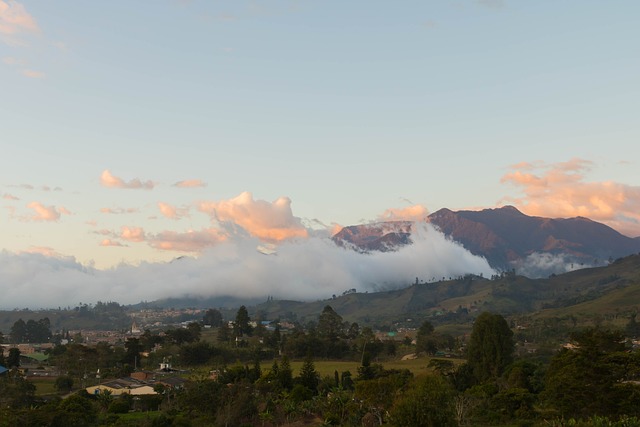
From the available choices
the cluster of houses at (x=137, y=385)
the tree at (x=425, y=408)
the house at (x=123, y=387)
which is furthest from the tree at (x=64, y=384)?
the tree at (x=425, y=408)

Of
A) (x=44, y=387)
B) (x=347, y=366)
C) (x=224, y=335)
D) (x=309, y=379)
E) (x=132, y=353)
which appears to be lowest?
(x=347, y=366)

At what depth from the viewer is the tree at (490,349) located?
323ft

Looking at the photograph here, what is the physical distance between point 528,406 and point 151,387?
2193 inches

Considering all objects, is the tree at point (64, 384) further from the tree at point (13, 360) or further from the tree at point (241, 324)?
the tree at point (241, 324)

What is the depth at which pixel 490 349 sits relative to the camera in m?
100

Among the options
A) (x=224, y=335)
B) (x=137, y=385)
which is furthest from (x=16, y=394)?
(x=224, y=335)

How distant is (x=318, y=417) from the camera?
7444 cm

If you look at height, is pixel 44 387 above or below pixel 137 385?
below

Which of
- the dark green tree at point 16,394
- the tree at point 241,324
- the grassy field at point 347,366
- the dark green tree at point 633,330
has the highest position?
the tree at point 241,324

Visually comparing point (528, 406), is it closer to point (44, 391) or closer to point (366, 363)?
point (366, 363)

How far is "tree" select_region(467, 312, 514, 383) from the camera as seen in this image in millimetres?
98562

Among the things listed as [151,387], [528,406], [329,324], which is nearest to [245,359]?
[151,387]

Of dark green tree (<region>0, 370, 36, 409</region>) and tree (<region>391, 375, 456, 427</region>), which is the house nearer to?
dark green tree (<region>0, 370, 36, 409</region>)

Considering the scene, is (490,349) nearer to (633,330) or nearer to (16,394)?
(633,330)
